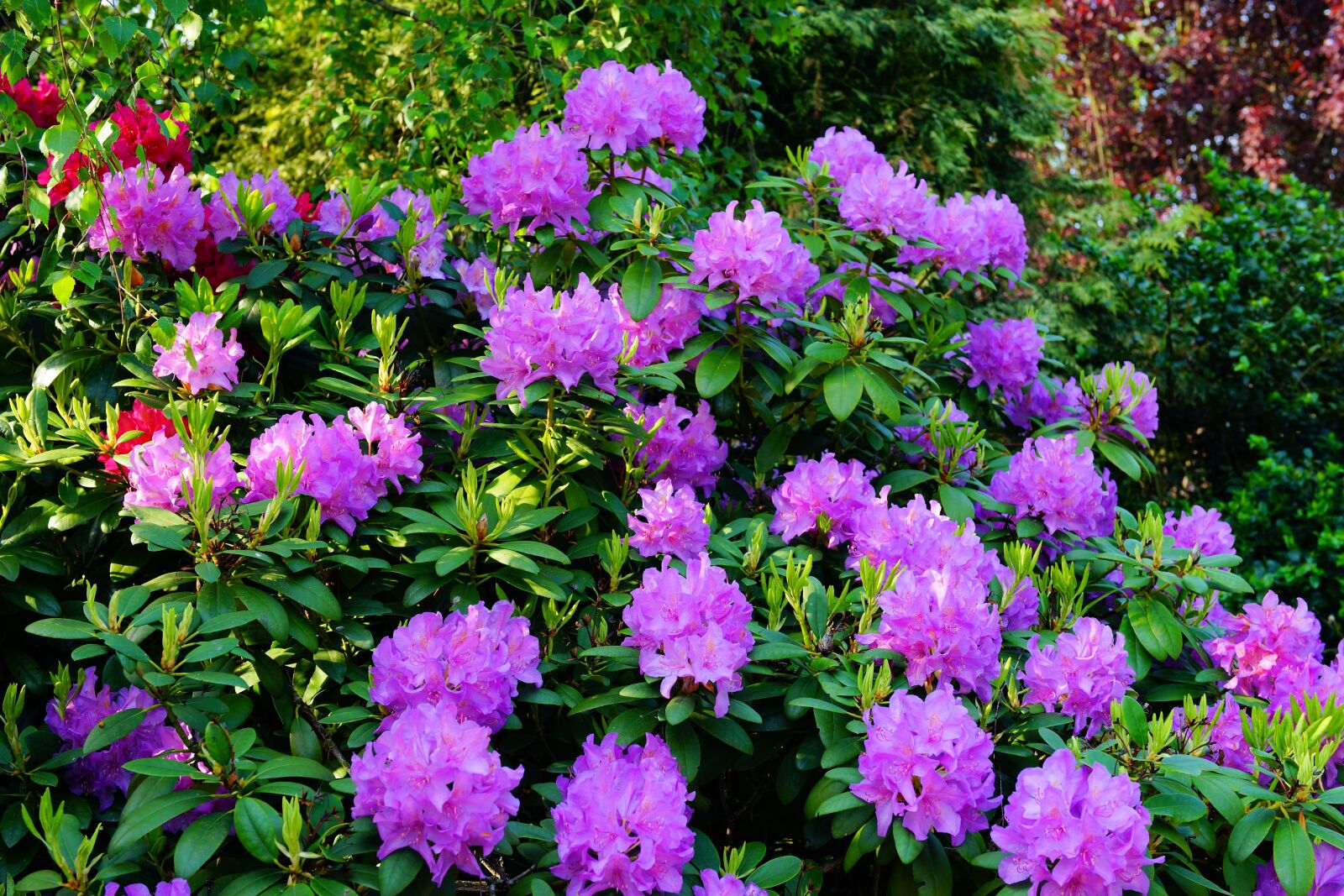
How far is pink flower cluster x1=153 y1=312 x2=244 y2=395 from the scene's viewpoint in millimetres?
1860

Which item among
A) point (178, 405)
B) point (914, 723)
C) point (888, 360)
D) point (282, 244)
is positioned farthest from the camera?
point (282, 244)

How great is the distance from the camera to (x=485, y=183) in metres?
2.22

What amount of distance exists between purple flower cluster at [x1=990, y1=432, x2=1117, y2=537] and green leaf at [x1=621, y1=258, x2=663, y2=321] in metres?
0.77

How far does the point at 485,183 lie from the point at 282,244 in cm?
43

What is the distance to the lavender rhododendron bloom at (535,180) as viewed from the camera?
2.18 metres

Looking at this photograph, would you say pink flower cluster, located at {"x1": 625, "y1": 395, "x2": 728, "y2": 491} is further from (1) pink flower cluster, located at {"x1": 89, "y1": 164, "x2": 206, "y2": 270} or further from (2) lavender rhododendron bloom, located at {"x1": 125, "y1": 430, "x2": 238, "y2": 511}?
(1) pink flower cluster, located at {"x1": 89, "y1": 164, "x2": 206, "y2": 270}

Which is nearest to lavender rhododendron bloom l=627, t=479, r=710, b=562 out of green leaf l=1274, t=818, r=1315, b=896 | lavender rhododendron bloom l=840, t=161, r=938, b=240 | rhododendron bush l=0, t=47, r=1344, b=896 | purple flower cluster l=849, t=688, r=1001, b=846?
rhododendron bush l=0, t=47, r=1344, b=896

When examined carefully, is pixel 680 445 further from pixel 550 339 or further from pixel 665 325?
pixel 550 339

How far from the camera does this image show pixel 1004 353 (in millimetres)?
2674

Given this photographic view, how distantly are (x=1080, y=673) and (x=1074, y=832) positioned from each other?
409 mm

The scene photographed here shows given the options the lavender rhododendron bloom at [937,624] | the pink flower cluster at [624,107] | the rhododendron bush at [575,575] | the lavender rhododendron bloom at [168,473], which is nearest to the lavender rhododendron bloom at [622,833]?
Result: the rhododendron bush at [575,575]

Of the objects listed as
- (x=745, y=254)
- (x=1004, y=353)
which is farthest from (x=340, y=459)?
(x=1004, y=353)

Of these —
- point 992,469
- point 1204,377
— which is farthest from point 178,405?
point 1204,377

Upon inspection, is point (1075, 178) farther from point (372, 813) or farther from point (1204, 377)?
point (372, 813)
